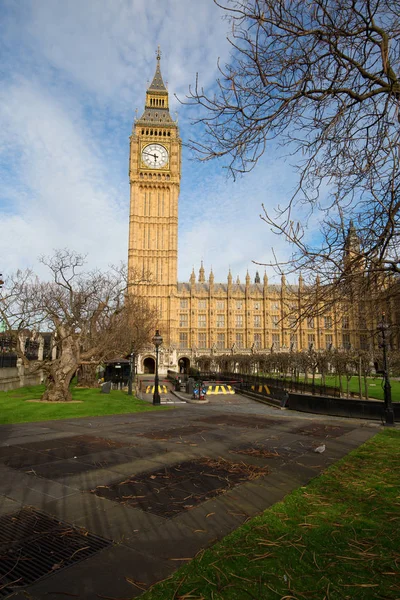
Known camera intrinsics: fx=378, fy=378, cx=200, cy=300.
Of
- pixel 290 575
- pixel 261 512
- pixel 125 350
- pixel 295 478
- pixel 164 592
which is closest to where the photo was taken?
pixel 164 592

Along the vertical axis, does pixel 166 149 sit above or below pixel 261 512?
above

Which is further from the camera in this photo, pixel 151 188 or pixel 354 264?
pixel 151 188

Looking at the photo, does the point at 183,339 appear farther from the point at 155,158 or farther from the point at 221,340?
the point at 155,158

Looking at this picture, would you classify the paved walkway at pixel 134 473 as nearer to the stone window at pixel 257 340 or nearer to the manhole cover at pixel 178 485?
the manhole cover at pixel 178 485

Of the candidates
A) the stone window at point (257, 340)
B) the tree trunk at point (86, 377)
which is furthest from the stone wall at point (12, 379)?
the stone window at point (257, 340)

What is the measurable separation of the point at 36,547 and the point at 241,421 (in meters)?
9.97

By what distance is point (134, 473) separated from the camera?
6.34 meters

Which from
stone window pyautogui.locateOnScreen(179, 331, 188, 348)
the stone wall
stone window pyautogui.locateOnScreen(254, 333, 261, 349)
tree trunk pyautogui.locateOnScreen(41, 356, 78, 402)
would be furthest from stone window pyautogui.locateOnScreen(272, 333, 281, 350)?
tree trunk pyautogui.locateOnScreen(41, 356, 78, 402)

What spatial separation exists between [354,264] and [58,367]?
18.5m

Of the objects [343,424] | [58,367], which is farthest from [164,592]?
[58,367]

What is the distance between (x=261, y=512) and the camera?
15.4ft

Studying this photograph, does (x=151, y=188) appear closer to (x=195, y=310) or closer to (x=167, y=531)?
(x=195, y=310)

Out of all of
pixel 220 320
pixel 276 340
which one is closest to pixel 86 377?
pixel 220 320

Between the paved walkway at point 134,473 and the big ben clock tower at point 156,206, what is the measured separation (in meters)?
61.9
